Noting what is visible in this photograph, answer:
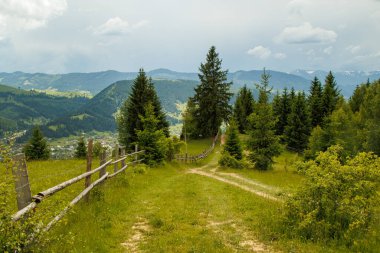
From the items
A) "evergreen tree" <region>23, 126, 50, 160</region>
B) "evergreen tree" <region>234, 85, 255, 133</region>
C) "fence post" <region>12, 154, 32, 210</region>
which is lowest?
"evergreen tree" <region>23, 126, 50, 160</region>

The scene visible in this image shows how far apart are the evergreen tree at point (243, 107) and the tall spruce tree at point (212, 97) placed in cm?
1025

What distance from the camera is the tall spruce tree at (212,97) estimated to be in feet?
219

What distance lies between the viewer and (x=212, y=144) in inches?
2591

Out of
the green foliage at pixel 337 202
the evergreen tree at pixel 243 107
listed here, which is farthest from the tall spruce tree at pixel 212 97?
the green foliage at pixel 337 202

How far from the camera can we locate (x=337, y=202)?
1020 cm

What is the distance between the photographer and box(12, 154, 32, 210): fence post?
7141 millimetres

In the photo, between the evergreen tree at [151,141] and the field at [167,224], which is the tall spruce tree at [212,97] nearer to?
the evergreen tree at [151,141]

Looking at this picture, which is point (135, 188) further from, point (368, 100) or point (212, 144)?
point (368, 100)

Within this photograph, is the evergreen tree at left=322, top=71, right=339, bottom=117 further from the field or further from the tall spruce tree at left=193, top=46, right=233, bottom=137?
the field

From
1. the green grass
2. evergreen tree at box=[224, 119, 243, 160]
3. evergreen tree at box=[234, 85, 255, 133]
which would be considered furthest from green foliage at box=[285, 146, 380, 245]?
evergreen tree at box=[234, 85, 255, 133]

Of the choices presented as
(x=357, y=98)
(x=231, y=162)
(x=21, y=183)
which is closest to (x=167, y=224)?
(x=21, y=183)

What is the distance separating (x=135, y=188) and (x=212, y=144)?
157 ft

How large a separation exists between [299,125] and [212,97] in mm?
18567

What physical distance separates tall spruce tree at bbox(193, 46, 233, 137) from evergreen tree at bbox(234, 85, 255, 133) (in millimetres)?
10251
